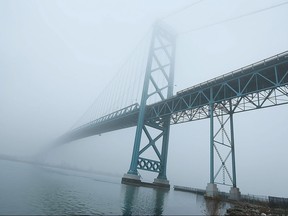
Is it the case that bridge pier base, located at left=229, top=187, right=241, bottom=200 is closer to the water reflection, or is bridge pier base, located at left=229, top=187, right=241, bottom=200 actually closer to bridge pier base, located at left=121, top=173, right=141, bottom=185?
the water reflection

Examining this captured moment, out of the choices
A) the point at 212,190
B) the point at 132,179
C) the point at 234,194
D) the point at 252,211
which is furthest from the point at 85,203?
the point at 132,179

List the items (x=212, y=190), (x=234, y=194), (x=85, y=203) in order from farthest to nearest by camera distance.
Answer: (x=234, y=194) < (x=212, y=190) < (x=85, y=203)

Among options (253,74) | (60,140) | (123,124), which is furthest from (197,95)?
(60,140)

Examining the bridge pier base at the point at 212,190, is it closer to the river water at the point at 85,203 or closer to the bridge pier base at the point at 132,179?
the river water at the point at 85,203

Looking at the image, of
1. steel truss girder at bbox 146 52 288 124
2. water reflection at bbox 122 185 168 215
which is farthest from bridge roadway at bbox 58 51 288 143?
water reflection at bbox 122 185 168 215

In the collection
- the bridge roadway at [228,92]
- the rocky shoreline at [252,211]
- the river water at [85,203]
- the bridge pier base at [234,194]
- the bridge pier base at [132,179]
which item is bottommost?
the river water at [85,203]

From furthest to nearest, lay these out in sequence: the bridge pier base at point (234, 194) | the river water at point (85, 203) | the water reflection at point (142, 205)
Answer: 1. the bridge pier base at point (234, 194)
2. the water reflection at point (142, 205)
3. the river water at point (85, 203)

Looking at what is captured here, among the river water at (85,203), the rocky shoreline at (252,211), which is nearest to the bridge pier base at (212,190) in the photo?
the river water at (85,203)

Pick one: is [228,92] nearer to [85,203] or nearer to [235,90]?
[235,90]

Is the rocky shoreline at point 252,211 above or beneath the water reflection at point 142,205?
above

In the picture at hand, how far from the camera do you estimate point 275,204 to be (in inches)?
887

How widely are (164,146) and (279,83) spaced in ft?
76.1

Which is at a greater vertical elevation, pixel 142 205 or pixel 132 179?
pixel 132 179

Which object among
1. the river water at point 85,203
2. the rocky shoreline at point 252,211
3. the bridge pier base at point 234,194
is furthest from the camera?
the bridge pier base at point 234,194
